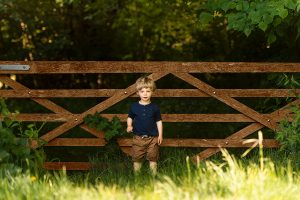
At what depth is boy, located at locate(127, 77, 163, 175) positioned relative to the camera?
6.64 metres

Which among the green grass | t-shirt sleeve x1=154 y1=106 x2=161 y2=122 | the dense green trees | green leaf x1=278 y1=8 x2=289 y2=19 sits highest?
the dense green trees

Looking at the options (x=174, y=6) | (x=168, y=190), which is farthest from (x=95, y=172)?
(x=174, y=6)

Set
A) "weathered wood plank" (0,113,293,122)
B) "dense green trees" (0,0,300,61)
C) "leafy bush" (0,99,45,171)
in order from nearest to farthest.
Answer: "leafy bush" (0,99,45,171) < "weathered wood plank" (0,113,293,122) < "dense green trees" (0,0,300,61)

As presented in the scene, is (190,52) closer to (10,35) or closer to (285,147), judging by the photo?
(10,35)

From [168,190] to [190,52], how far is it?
12.5 metres

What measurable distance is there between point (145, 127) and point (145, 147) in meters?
0.27

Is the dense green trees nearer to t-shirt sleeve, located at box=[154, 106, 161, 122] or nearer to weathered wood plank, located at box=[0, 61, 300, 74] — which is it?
weathered wood plank, located at box=[0, 61, 300, 74]

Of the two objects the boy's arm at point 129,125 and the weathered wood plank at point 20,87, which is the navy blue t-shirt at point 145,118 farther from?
the weathered wood plank at point 20,87

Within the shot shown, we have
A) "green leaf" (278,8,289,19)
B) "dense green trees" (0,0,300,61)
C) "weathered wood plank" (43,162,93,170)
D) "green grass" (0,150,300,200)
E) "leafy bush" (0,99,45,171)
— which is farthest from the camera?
"dense green trees" (0,0,300,61)

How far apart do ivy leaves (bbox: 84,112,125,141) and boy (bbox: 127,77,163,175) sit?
20.5 inches

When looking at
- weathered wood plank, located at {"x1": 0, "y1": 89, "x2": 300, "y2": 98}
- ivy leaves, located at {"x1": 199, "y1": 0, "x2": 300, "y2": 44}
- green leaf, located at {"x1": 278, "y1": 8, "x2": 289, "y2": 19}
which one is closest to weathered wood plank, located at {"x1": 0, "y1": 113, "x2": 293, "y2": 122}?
weathered wood plank, located at {"x1": 0, "y1": 89, "x2": 300, "y2": 98}

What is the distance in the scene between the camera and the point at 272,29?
7602 millimetres

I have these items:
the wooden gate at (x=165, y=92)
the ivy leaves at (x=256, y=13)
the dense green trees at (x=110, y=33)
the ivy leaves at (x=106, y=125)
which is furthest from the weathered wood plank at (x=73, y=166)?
the dense green trees at (x=110, y=33)

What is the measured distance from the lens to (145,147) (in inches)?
269
